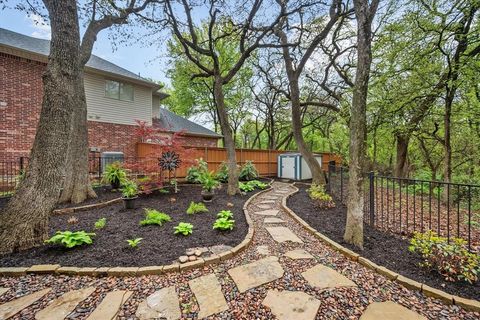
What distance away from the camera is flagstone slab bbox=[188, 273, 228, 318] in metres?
1.78

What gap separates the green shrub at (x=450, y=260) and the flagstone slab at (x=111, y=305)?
3222 mm

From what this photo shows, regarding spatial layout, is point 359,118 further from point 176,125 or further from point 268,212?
point 176,125

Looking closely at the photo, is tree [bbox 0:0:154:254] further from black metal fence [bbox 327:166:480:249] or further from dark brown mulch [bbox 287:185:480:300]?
black metal fence [bbox 327:166:480:249]

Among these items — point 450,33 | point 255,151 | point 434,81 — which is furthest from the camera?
point 255,151

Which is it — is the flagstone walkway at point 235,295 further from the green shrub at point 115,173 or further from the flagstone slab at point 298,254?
the green shrub at point 115,173

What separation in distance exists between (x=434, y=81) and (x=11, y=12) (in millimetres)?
11189

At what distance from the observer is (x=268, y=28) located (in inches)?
251

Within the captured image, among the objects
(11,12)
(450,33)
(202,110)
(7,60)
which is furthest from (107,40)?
(202,110)

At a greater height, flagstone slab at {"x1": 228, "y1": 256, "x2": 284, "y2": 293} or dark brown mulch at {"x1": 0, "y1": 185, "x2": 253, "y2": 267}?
dark brown mulch at {"x1": 0, "y1": 185, "x2": 253, "y2": 267}

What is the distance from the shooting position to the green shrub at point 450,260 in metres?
2.18

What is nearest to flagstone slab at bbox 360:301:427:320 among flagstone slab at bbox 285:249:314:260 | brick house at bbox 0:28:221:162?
flagstone slab at bbox 285:249:314:260

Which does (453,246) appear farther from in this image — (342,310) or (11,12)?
(11,12)

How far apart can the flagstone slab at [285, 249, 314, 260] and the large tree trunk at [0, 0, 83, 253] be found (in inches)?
134

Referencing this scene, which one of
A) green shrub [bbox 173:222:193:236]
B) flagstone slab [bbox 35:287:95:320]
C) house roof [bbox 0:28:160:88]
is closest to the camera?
flagstone slab [bbox 35:287:95:320]
